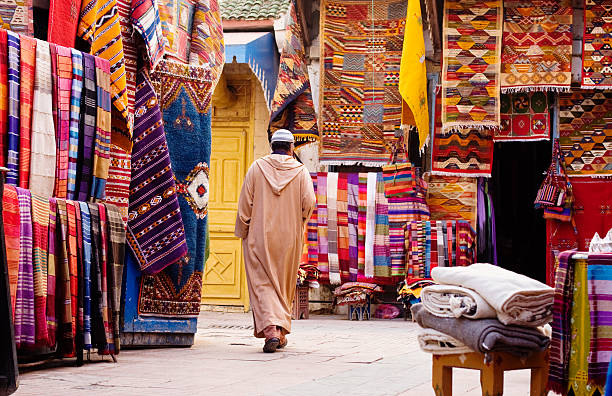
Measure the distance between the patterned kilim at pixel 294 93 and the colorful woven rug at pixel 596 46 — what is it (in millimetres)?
3519

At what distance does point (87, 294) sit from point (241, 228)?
1.99 meters

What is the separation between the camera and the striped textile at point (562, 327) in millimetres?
4000

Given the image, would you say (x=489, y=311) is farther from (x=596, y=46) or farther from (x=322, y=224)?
(x=322, y=224)

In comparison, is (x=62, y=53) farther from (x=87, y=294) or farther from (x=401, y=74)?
(x=401, y=74)

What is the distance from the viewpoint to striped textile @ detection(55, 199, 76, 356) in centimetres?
589

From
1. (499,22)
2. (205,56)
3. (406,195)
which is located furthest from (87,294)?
(499,22)

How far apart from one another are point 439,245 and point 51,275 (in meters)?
7.15

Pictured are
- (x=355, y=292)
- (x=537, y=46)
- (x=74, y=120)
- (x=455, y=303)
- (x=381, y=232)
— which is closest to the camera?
(x=455, y=303)

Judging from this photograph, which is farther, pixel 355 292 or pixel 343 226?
pixel 343 226

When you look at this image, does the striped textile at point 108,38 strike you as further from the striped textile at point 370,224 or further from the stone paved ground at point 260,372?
the striped textile at point 370,224

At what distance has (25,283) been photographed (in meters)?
5.52

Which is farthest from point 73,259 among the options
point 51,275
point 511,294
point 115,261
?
point 511,294

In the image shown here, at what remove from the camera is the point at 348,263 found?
508 inches

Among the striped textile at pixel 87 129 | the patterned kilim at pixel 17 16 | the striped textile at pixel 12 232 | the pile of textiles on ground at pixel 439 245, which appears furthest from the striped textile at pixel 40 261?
the pile of textiles on ground at pixel 439 245
